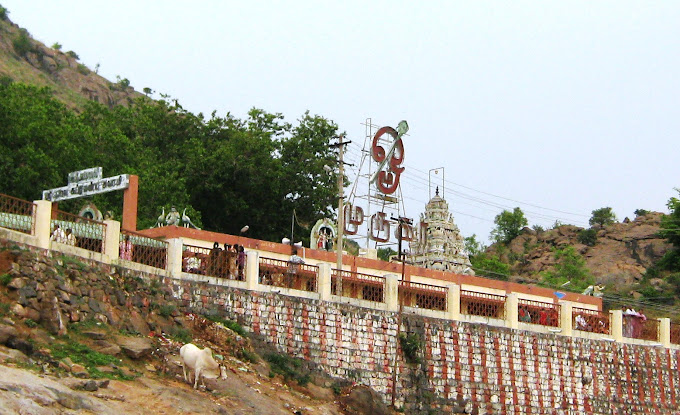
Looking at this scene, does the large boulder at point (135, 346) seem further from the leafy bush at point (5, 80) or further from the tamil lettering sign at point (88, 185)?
the leafy bush at point (5, 80)

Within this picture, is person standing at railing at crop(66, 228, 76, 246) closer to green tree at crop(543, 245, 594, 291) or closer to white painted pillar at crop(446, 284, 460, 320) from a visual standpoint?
white painted pillar at crop(446, 284, 460, 320)

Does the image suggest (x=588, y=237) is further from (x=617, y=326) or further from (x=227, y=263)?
(x=227, y=263)

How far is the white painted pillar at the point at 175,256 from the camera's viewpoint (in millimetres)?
24297

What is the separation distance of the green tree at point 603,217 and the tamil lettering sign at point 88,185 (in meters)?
57.6

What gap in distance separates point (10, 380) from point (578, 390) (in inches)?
743

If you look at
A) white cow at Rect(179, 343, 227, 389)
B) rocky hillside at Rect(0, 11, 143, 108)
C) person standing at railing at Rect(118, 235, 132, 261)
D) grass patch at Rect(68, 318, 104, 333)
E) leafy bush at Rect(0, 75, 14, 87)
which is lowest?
white cow at Rect(179, 343, 227, 389)

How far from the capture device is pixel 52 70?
79.6 meters

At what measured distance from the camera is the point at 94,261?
22.6 m

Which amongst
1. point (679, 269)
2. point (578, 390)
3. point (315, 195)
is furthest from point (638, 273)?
point (578, 390)

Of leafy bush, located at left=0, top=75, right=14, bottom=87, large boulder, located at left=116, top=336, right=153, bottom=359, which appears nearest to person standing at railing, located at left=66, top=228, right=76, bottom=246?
large boulder, located at left=116, top=336, right=153, bottom=359

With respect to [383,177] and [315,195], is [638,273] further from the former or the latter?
[383,177]

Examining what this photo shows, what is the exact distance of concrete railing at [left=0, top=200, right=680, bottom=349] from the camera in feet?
76.1

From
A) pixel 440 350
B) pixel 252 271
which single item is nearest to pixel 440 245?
pixel 440 350

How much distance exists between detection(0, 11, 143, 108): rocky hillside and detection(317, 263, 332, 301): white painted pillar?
4924 centimetres
